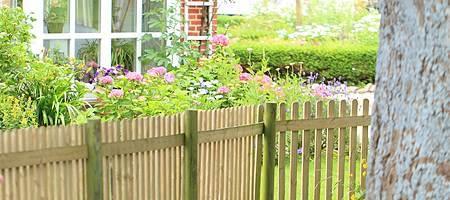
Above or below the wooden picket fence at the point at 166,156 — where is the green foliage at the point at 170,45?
above

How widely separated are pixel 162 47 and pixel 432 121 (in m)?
8.44

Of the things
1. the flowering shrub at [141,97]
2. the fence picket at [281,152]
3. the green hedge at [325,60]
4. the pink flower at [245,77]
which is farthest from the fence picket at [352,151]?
the green hedge at [325,60]

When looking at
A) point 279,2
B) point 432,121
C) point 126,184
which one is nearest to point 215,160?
point 126,184

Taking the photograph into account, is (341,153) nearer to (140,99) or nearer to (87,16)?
(140,99)

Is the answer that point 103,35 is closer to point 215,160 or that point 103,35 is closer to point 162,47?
point 162,47

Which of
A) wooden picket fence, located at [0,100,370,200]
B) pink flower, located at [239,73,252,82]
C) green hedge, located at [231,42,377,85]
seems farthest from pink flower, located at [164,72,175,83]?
green hedge, located at [231,42,377,85]

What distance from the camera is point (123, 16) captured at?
12.0 meters

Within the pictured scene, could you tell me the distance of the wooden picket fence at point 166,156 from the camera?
497cm

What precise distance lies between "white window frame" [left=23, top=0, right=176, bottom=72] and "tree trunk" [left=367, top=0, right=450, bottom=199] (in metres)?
7.24

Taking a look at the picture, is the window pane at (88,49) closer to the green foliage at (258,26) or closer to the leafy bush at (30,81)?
the leafy bush at (30,81)

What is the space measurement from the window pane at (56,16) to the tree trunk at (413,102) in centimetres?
783

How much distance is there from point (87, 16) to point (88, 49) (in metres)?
0.38

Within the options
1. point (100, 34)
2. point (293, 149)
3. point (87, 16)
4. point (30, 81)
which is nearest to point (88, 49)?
point (100, 34)

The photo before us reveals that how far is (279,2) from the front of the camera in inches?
1149
